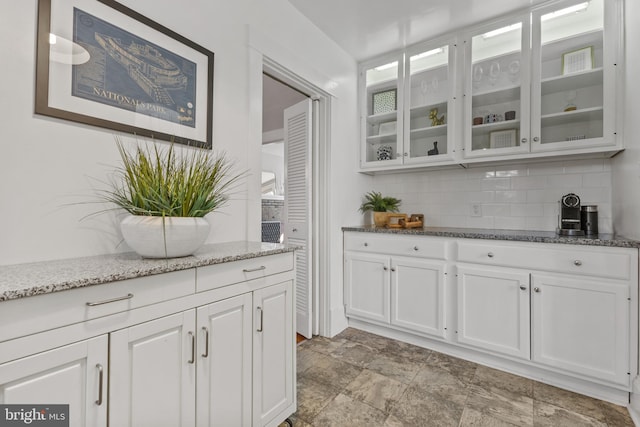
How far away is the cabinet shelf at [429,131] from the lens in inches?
102

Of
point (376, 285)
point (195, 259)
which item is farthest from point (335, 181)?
point (195, 259)

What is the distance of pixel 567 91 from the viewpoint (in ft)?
7.11

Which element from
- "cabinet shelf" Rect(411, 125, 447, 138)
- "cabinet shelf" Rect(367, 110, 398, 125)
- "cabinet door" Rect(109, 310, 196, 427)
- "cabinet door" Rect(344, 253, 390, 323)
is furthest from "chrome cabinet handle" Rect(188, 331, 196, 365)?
"cabinet shelf" Rect(367, 110, 398, 125)

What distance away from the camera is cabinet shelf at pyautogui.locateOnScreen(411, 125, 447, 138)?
8.50 ft

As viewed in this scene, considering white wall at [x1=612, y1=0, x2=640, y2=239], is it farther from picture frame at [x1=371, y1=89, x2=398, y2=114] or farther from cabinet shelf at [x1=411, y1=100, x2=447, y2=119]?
picture frame at [x1=371, y1=89, x2=398, y2=114]

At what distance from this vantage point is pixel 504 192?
8.38ft

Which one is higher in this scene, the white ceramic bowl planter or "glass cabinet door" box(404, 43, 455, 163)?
"glass cabinet door" box(404, 43, 455, 163)

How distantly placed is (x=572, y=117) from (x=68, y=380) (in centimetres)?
300

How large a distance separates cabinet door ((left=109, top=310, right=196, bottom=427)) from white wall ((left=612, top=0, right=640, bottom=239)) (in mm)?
2347

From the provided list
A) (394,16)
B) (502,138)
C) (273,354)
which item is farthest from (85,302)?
(502,138)

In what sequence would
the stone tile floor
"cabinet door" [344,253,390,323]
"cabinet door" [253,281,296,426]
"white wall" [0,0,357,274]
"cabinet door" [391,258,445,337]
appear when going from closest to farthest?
"white wall" [0,0,357,274] < "cabinet door" [253,281,296,426] < the stone tile floor < "cabinet door" [391,258,445,337] < "cabinet door" [344,253,390,323]

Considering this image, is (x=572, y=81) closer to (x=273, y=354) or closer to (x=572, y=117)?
(x=572, y=117)

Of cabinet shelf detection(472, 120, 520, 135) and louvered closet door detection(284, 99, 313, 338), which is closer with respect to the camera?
cabinet shelf detection(472, 120, 520, 135)

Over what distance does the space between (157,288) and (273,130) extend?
4188mm
